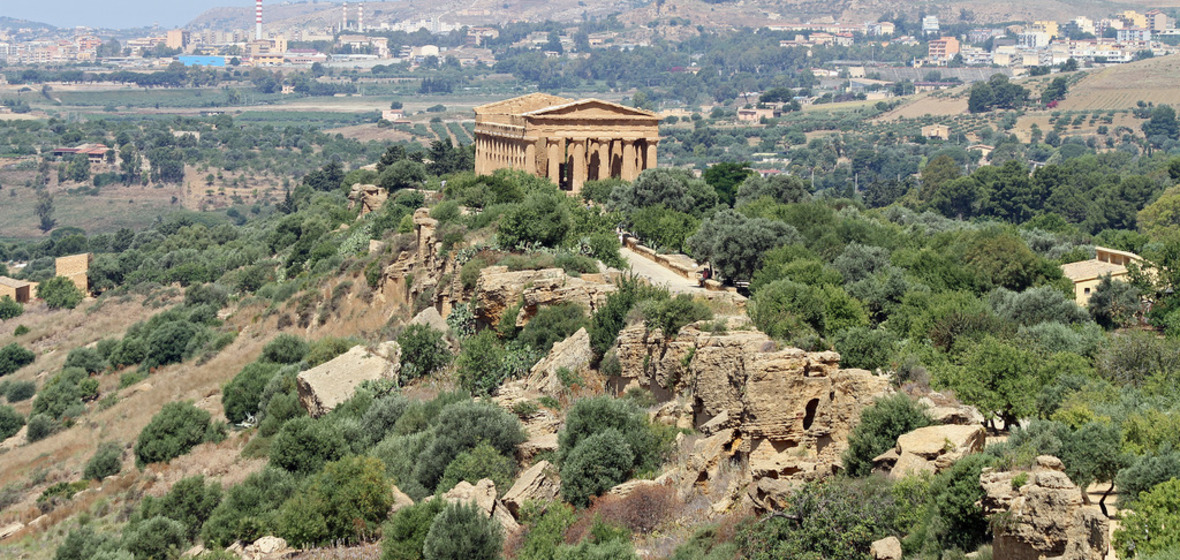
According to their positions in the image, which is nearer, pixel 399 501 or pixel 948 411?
pixel 948 411

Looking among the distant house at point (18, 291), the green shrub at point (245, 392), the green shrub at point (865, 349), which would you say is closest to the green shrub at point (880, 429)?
the green shrub at point (865, 349)

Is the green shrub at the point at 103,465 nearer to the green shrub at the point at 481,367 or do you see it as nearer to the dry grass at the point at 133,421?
the dry grass at the point at 133,421

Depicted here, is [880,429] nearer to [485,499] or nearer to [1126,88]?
[485,499]

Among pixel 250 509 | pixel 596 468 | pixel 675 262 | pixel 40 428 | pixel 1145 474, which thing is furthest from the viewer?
pixel 40 428

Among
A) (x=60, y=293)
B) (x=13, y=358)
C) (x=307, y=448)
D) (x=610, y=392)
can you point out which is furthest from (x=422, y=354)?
Answer: (x=60, y=293)

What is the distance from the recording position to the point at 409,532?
2128 centimetres

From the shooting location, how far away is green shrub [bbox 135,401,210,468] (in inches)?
1374

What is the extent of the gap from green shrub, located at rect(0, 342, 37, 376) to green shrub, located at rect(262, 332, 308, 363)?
75.3ft

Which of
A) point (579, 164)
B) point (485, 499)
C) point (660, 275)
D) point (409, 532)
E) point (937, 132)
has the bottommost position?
point (937, 132)

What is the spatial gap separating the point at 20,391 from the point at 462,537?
1484 inches

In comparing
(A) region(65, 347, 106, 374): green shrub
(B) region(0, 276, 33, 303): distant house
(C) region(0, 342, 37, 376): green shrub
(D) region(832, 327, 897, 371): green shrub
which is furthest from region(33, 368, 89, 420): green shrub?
(B) region(0, 276, 33, 303): distant house

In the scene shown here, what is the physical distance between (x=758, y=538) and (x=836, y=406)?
3361 mm

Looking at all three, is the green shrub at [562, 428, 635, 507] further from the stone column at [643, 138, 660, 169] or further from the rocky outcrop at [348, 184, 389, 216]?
the rocky outcrop at [348, 184, 389, 216]

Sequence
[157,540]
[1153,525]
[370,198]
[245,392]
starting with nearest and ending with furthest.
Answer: [1153,525] → [157,540] → [245,392] → [370,198]
